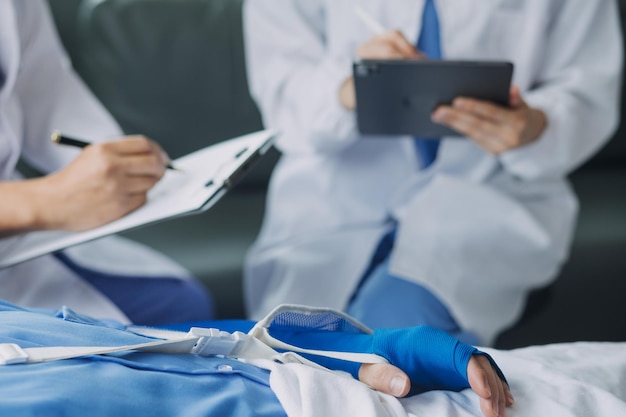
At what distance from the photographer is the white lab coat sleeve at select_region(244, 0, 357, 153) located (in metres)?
1.32

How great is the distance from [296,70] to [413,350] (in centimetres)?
71

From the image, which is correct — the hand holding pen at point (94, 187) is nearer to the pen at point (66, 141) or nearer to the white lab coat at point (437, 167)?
the pen at point (66, 141)

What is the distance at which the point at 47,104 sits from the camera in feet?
4.04

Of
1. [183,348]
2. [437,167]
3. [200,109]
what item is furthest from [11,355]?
[200,109]

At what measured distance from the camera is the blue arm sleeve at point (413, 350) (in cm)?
74

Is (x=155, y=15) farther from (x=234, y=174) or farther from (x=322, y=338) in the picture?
(x=322, y=338)

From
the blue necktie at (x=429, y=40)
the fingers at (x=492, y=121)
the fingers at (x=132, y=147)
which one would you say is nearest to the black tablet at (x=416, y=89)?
the fingers at (x=492, y=121)

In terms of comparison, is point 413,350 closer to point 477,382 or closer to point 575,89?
point 477,382

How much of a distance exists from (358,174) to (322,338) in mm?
Answer: 623

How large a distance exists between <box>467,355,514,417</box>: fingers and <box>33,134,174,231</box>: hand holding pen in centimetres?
48

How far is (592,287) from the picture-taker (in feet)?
5.08

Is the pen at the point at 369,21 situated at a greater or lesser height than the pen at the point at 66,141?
greater

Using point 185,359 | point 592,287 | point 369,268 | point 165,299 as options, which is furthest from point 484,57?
point 185,359

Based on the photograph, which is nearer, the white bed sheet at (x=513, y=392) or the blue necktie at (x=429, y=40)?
the white bed sheet at (x=513, y=392)
